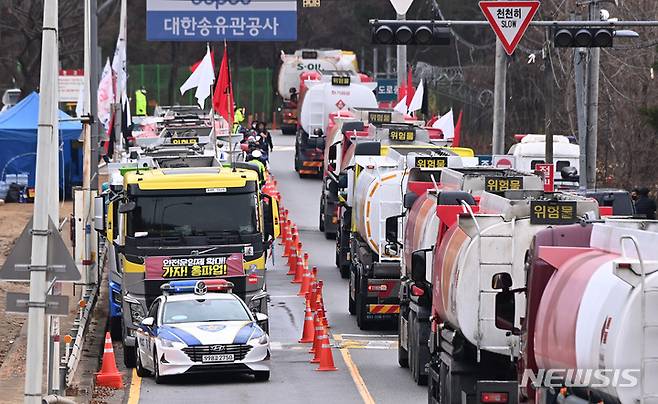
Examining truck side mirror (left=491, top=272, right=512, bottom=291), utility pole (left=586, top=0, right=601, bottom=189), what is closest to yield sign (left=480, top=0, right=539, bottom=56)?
utility pole (left=586, top=0, right=601, bottom=189)

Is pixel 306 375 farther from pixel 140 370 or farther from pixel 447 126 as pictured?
pixel 447 126

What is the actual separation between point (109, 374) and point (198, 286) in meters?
2.20

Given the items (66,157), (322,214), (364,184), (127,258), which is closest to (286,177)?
(66,157)

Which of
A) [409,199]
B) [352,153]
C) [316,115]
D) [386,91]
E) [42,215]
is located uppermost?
[386,91]

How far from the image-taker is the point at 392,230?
27719 mm

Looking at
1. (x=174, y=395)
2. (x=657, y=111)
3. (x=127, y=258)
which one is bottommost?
(x=174, y=395)

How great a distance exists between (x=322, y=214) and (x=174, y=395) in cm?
2061

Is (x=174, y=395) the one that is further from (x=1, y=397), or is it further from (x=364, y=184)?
(x=364, y=184)

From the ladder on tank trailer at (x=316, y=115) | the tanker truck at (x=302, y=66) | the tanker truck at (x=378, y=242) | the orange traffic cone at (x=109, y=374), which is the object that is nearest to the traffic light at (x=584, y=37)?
the tanker truck at (x=378, y=242)

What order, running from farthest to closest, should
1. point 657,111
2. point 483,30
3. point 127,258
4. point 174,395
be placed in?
1. point 483,30
2. point 657,111
3. point 127,258
4. point 174,395

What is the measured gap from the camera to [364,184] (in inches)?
1171

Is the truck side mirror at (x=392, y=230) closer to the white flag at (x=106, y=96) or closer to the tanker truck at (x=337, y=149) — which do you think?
the tanker truck at (x=337, y=149)

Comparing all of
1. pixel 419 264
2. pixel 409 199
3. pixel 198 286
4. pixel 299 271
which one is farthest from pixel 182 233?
pixel 299 271

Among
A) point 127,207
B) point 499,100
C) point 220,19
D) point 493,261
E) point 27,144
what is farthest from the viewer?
point 220,19
